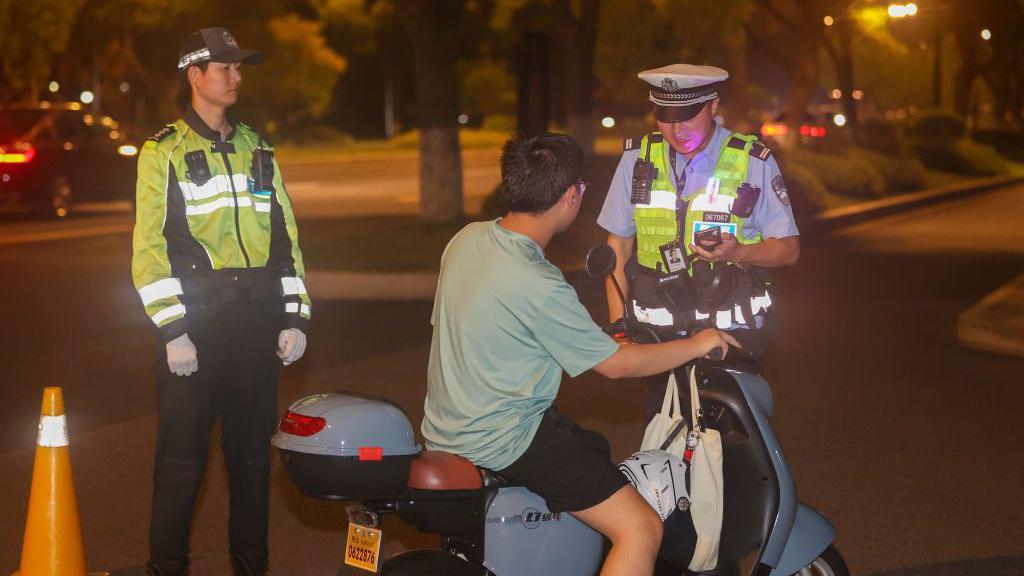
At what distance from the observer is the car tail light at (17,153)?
22562mm

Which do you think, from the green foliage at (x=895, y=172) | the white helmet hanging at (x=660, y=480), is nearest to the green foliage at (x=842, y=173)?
the green foliage at (x=895, y=172)

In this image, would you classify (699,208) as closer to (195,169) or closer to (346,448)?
(195,169)

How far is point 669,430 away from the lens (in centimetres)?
449

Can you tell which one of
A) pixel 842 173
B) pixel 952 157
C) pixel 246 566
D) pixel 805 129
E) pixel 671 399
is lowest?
pixel 952 157

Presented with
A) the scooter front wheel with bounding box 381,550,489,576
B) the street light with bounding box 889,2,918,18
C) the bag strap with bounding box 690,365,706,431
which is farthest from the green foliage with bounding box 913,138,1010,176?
the scooter front wheel with bounding box 381,550,489,576

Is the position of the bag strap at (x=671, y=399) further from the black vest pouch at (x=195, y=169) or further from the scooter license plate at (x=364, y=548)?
the black vest pouch at (x=195, y=169)

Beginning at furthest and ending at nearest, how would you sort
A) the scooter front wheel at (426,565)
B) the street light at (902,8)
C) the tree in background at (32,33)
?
the tree in background at (32,33) → the street light at (902,8) → the scooter front wheel at (426,565)

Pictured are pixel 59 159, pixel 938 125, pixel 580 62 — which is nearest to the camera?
pixel 59 159

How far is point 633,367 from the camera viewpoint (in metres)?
4.08

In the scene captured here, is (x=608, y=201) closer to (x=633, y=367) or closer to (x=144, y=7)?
(x=633, y=367)

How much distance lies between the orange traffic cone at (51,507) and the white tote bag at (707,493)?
206 centimetres

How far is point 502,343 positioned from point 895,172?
101ft

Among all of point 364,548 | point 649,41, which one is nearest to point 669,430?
point 364,548

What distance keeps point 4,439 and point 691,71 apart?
15.7 feet
